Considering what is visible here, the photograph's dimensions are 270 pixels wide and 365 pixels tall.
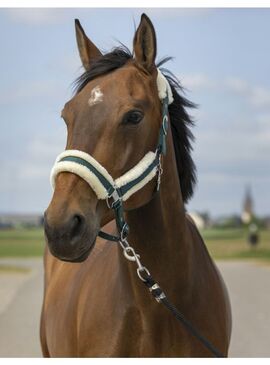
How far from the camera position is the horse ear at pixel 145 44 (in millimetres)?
3277

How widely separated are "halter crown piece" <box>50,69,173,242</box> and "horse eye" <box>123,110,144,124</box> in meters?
0.21

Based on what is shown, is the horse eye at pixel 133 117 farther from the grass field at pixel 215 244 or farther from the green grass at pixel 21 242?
the green grass at pixel 21 242

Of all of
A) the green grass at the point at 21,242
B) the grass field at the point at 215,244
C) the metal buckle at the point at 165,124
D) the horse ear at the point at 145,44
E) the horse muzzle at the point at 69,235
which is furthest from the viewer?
the green grass at the point at 21,242

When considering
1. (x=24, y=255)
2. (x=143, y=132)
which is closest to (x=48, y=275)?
(x=143, y=132)

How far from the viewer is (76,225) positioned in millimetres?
2859

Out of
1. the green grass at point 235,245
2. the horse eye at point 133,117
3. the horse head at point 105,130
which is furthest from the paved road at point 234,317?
the green grass at point 235,245

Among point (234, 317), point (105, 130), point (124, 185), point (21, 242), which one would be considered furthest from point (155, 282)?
point (21, 242)

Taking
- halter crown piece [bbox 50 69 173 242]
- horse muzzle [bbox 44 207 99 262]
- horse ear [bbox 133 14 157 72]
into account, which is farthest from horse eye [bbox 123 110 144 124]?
horse muzzle [bbox 44 207 99 262]

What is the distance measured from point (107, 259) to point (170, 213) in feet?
1.92

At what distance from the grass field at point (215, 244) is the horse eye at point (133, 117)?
94.0 feet

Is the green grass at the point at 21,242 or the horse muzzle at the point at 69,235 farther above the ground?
the green grass at the point at 21,242

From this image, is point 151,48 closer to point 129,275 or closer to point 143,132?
point 143,132

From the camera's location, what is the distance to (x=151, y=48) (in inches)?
132

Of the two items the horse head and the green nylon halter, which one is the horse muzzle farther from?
the green nylon halter
